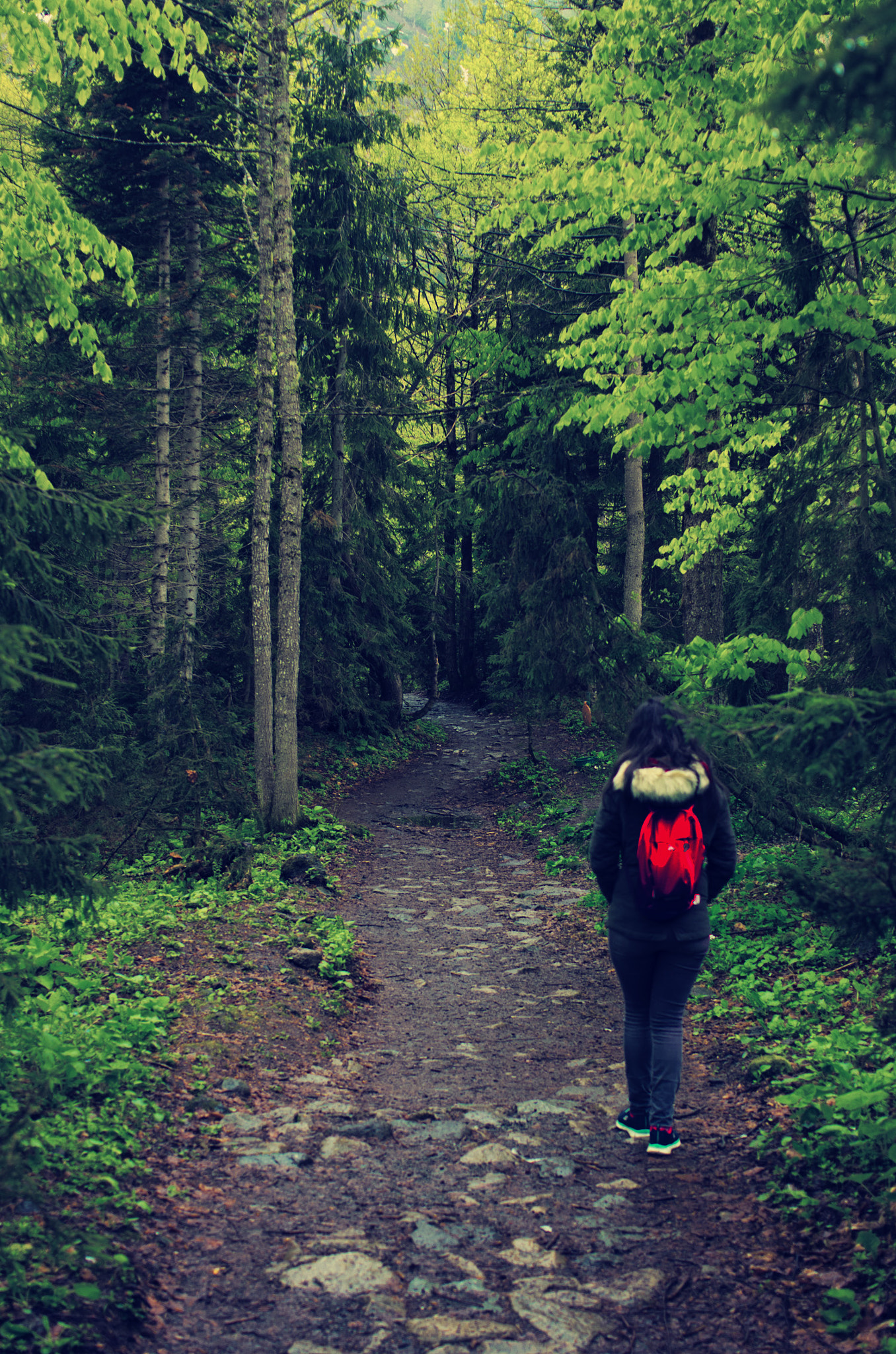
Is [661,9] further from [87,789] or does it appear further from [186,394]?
[186,394]

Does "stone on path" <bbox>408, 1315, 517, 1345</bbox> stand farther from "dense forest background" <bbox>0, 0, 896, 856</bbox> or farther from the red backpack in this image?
"dense forest background" <bbox>0, 0, 896, 856</bbox>

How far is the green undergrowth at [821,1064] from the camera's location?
3467 mm

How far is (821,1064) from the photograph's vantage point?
15.6ft

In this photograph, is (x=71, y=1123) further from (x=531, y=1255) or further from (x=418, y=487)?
(x=418, y=487)

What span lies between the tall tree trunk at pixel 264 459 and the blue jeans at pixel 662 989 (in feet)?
27.3

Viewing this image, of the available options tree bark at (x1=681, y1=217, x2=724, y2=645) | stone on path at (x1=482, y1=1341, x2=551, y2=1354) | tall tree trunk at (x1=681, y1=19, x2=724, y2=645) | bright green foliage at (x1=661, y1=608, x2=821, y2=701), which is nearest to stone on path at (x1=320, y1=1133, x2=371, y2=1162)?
stone on path at (x1=482, y1=1341, x2=551, y2=1354)

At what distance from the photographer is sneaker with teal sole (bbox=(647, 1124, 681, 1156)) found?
448 cm

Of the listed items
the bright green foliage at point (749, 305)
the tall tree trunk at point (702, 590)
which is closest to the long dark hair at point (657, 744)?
the bright green foliage at point (749, 305)

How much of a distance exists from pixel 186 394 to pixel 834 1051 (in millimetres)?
15734

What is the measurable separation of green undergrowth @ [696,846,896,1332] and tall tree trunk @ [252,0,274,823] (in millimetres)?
7063

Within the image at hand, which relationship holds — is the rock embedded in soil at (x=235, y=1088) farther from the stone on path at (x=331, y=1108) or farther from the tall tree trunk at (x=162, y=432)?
the tall tree trunk at (x=162, y=432)

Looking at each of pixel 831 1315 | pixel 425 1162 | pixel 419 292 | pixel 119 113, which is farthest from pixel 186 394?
pixel 831 1315

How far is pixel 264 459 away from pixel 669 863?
31.3ft

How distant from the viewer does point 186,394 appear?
16.6m
